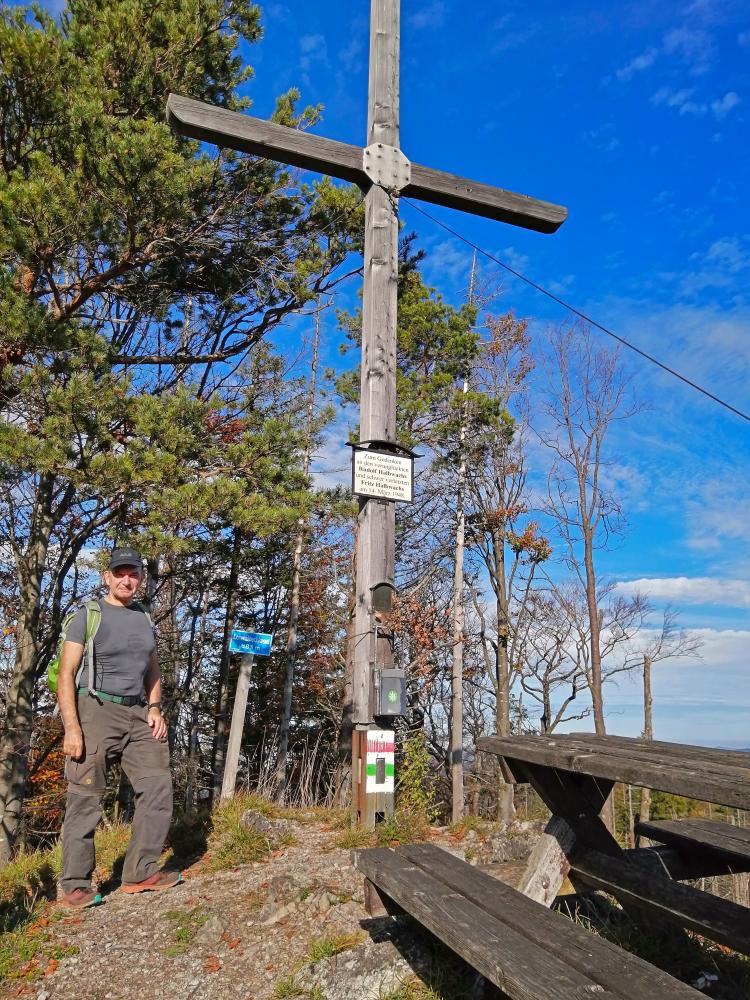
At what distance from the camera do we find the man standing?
392cm

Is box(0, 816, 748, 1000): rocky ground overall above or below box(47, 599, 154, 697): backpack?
below

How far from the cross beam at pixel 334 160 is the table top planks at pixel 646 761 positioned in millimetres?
4157

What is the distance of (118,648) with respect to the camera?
4.17 metres

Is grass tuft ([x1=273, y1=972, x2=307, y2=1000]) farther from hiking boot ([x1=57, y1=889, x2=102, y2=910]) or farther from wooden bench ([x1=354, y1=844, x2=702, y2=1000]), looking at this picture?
hiking boot ([x1=57, y1=889, x2=102, y2=910])

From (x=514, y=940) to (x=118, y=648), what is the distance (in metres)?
2.80

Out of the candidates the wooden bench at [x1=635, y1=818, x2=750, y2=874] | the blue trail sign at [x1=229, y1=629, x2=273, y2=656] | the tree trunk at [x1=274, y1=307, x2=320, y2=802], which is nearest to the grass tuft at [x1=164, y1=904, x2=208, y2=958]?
the wooden bench at [x1=635, y1=818, x2=750, y2=874]

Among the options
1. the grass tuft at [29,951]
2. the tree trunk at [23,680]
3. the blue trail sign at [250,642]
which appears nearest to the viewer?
the grass tuft at [29,951]

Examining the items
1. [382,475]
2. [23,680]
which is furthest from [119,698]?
[23,680]

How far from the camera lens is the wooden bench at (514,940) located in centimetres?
183

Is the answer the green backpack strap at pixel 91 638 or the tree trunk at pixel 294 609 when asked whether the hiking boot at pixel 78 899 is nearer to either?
the green backpack strap at pixel 91 638

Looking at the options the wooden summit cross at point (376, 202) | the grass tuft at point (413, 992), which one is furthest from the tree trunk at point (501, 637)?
the grass tuft at point (413, 992)

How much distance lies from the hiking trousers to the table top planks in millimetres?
1963

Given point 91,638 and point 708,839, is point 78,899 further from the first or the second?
point 708,839

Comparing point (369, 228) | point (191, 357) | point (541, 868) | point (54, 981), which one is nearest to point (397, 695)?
point (541, 868)
